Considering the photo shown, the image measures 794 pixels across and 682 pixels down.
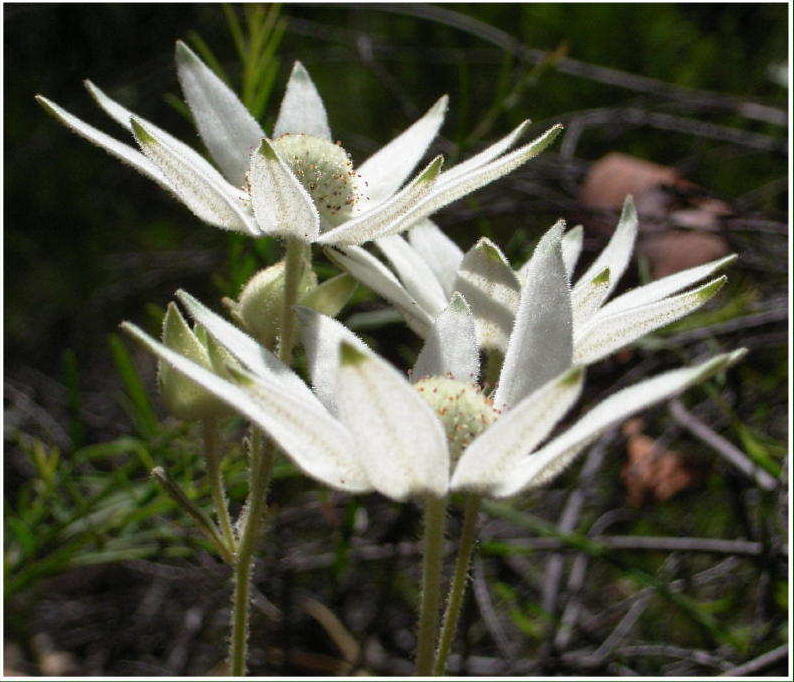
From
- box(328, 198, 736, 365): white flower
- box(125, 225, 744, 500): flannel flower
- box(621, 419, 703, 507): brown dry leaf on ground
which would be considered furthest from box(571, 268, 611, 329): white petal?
box(621, 419, 703, 507): brown dry leaf on ground

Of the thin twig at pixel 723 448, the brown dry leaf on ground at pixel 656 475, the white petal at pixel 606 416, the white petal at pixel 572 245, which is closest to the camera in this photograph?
the white petal at pixel 606 416

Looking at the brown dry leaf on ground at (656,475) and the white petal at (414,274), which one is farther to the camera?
the brown dry leaf on ground at (656,475)

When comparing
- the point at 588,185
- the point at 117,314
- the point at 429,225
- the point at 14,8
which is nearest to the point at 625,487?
the point at 588,185

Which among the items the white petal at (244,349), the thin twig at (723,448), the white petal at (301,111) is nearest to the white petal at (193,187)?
the white petal at (244,349)

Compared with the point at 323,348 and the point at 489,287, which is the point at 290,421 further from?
the point at 489,287

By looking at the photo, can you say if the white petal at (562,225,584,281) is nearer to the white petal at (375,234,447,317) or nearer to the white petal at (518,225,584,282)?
the white petal at (518,225,584,282)

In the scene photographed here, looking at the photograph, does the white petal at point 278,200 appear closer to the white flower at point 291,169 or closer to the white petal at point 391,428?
the white flower at point 291,169

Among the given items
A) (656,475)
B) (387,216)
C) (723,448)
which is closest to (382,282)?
(387,216)
